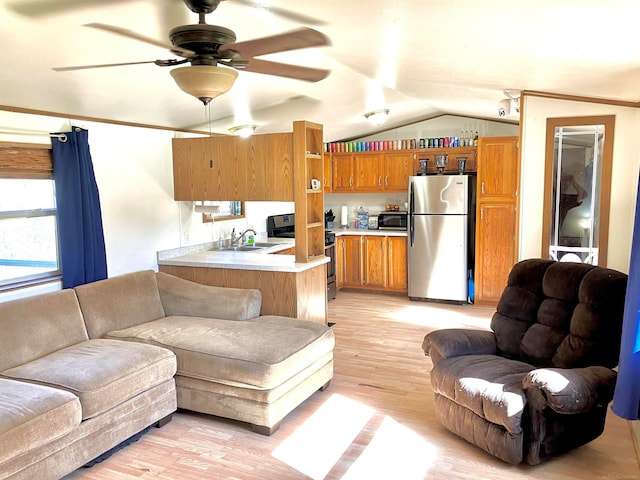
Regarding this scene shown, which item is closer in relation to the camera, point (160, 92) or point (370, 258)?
Answer: point (160, 92)

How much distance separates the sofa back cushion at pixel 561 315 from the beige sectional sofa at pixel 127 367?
1260 mm

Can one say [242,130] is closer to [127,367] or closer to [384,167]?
[384,167]

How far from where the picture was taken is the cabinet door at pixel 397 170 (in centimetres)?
678

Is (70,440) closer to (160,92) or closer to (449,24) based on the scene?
(160,92)

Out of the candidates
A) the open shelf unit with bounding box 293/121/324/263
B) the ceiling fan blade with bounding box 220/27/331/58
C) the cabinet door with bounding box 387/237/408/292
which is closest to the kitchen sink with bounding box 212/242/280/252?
the open shelf unit with bounding box 293/121/324/263

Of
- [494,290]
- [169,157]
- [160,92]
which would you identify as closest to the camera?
[160,92]

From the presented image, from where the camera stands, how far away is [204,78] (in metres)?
2.19

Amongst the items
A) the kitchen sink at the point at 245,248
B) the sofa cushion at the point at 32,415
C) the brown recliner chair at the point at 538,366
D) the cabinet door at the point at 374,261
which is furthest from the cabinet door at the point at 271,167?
the cabinet door at the point at 374,261

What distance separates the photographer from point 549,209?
3.96 meters

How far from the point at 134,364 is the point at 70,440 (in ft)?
1.66

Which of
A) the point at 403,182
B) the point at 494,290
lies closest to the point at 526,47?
the point at 494,290

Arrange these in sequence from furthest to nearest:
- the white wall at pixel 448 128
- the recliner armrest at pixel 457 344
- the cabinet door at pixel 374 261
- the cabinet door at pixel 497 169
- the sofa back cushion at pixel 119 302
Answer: the cabinet door at pixel 374 261 → the white wall at pixel 448 128 → the cabinet door at pixel 497 169 → the sofa back cushion at pixel 119 302 → the recliner armrest at pixel 457 344

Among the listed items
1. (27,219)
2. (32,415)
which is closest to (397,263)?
(27,219)

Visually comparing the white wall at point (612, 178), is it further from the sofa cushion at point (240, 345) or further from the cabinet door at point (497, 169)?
the sofa cushion at point (240, 345)
